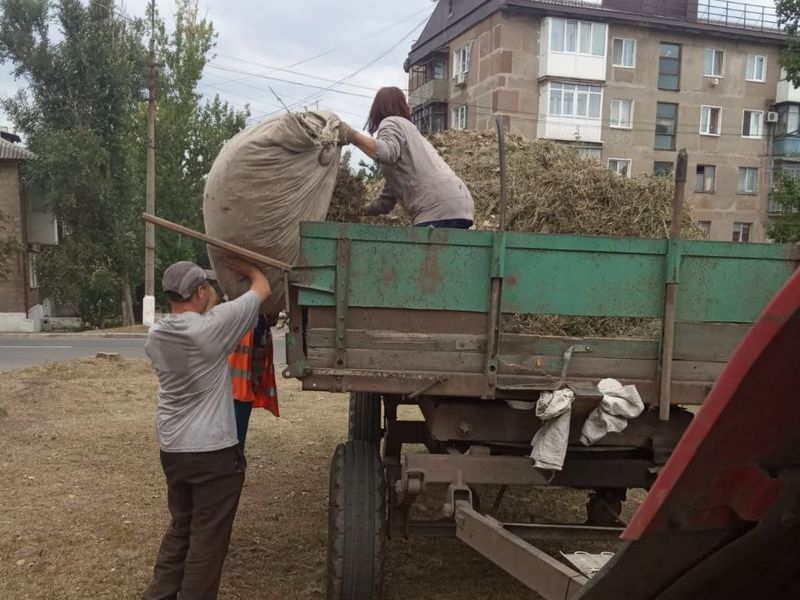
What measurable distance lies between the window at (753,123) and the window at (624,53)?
241 inches

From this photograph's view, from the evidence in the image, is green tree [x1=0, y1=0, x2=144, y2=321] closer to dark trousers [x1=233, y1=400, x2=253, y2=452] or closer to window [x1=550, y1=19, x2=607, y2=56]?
window [x1=550, y1=19, x2=607, y2=56]

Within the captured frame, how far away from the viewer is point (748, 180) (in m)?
33.4

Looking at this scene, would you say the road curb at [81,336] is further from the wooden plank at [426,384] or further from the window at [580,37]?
the window at [580,37]

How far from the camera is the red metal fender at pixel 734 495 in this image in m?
0.92

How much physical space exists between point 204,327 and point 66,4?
2573cm

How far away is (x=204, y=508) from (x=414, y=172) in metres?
1.80

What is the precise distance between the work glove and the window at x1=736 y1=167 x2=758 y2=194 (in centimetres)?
3390

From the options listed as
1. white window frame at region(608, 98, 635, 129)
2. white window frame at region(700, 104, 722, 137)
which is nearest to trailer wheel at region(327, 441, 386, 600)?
white window frame at region(608, 98, 635, 129)

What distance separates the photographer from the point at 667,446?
3.08 metres

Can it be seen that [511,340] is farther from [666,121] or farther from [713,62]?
[713,62]

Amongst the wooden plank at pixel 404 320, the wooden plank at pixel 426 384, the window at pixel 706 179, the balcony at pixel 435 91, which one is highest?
the balcony at pixel 435 91

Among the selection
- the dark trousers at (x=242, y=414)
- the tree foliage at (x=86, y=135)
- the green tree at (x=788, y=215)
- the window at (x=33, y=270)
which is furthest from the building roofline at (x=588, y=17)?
the dark trousers at (x=242, y=414)

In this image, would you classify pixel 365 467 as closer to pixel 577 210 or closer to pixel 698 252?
pixel 698 252

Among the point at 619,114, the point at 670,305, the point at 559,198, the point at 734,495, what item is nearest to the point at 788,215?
the point at 559,198
